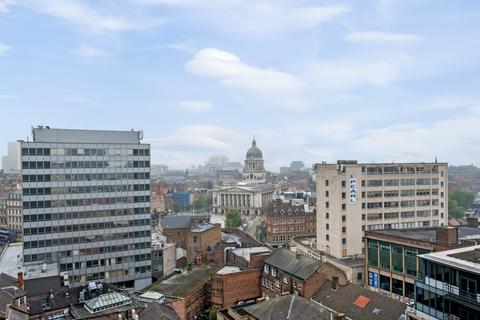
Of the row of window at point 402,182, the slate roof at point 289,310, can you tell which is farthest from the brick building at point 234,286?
the row of window at point 402,182

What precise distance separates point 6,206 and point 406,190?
106276 millimetres

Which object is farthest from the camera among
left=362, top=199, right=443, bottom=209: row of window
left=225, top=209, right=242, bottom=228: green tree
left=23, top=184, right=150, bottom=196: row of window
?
left=225, top=209, right=242, bottom=228: green tree

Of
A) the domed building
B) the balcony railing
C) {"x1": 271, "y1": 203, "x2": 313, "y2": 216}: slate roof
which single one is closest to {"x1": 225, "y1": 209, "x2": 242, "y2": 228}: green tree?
{"x1": 271, "y1": 203, "x2": 313, "y2": 216}: slate roof

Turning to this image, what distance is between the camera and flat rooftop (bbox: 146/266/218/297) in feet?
174

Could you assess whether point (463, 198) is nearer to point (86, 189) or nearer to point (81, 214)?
point (86, 189)

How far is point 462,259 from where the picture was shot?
31.4 m

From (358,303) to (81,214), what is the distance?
47.7 m

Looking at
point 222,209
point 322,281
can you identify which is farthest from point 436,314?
point 222,209

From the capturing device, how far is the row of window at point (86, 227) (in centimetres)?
6441

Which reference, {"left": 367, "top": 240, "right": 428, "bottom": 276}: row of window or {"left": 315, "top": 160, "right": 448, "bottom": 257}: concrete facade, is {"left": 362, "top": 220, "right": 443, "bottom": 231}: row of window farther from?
{"left": 367, "top": 240, "right": 428, "bottom": 276}: row of window

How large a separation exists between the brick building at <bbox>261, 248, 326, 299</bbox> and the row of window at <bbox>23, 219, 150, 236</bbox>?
2734 cm

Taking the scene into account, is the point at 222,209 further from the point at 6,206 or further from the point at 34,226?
the point at 34,226

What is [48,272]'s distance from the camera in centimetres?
5622

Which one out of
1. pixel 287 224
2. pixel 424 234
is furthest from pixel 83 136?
pixel 287 224
